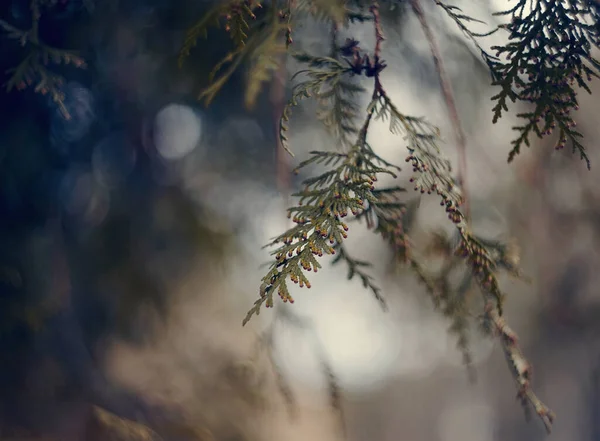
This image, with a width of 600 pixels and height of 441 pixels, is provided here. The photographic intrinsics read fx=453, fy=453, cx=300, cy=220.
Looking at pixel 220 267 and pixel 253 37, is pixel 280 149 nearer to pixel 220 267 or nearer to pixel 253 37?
pixel 220 267

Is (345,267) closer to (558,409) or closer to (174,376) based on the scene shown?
(174,376)

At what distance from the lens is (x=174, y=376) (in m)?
0.96

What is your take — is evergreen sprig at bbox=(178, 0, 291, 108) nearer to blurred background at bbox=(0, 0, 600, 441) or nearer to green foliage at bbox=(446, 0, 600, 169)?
green foliage at bbox=(446, 0, 600, 169)

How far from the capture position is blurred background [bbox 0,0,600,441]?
87 centimetres

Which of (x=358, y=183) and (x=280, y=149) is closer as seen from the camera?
(x=358, y=183)

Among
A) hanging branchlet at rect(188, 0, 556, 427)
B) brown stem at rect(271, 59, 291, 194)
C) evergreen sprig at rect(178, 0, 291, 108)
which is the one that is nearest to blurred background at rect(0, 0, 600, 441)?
brown stem at rect(271, 59, 291, 194)

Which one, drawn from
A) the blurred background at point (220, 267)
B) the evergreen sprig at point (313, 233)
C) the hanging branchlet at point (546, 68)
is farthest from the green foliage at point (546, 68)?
the blurred background at point (220, 267)

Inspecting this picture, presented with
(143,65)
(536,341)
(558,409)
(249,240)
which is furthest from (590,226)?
(143,65)

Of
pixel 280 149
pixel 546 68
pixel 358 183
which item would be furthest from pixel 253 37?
pixel 280 149

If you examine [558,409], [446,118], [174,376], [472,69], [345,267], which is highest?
[472,69]

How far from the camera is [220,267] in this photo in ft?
3.39

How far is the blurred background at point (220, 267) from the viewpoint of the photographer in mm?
871

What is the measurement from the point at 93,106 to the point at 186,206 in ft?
0.93

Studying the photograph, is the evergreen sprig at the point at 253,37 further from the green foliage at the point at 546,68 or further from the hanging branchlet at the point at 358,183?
the green foliage at the point at 546,68
